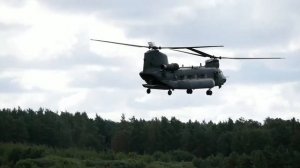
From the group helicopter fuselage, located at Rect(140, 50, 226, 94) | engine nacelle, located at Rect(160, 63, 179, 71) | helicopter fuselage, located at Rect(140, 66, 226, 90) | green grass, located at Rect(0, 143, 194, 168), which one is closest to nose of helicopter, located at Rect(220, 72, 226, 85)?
helicopter fuselage, located at Rect(140, 66, 226, 90)

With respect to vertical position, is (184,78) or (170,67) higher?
(170,67)

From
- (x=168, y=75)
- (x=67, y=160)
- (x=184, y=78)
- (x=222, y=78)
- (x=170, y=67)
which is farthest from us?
(x=67, y=160)

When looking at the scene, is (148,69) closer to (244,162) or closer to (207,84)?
(207,84)

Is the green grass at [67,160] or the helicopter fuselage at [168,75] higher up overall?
the green grass at [67,160]

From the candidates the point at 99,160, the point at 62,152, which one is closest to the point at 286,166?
the point at 99,160

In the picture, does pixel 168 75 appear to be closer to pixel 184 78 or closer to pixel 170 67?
pixel 170 67

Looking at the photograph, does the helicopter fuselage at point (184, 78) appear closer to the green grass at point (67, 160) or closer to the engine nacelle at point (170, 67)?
the engine nacelle at point (170, 67)

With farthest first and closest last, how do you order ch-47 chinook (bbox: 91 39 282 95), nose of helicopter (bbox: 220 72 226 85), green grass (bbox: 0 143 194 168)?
green grass (bbox: 0 143 194 168), nose of helicopter (bbox: 220 72 226 85), ch-47 chinook (bbox: 91 39 282 95)

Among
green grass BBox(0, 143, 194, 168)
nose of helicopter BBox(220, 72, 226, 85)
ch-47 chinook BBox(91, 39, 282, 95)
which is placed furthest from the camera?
green grass BBox(0, 143, 194, 168)

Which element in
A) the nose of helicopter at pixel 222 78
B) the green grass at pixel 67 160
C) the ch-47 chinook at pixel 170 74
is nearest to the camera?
the ch-47 chinook at pixel 170 74

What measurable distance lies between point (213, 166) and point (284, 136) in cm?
3476

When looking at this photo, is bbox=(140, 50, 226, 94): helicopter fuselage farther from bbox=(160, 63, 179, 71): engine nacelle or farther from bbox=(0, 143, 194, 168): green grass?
bbox=(0, 143, 194, 168): green grass

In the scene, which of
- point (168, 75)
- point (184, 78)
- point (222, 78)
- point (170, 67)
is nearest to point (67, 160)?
point (222, 78)

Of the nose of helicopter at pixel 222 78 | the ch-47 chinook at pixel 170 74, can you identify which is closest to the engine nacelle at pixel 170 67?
the ch-47 chinook at pixel 170 74
